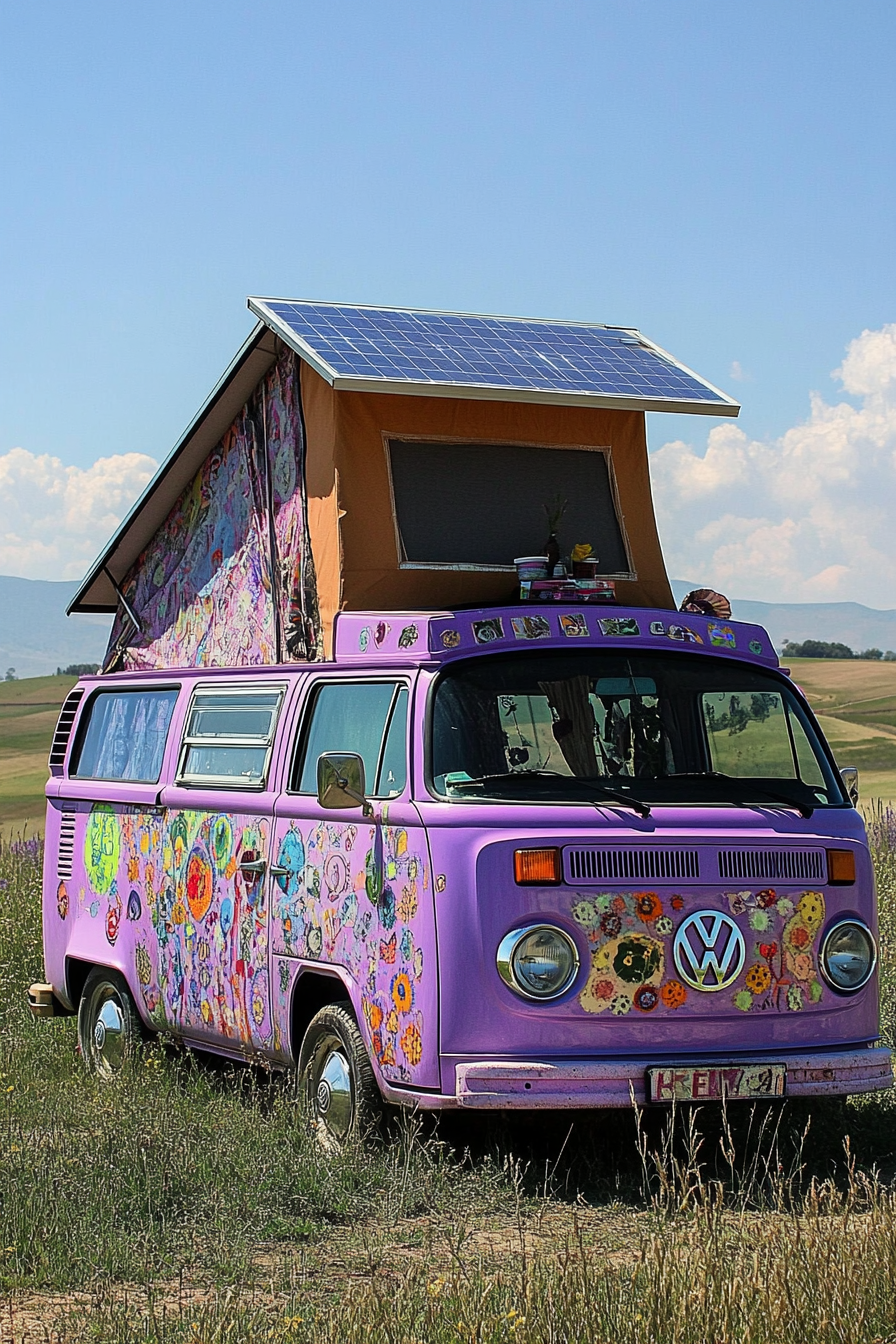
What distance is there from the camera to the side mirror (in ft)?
25.7

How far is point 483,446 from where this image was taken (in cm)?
985

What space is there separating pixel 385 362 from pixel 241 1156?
4172mm

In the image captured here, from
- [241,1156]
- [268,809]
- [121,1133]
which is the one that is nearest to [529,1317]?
[241,1156]

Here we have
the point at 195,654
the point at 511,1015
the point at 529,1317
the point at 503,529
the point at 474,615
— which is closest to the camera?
the point at 529,1317

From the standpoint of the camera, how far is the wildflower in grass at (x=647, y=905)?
7.41 m

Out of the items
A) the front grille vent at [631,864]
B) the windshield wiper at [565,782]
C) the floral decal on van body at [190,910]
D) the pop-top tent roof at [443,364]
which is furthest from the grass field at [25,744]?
the front grille vent at [631,864]

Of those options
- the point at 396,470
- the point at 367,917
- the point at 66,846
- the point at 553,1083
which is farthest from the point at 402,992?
the point at 66,846

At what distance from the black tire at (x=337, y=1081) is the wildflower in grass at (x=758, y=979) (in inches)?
66.2

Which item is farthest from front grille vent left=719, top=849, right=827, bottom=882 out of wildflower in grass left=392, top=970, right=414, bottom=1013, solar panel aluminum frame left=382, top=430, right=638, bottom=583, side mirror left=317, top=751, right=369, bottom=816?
solar panel aluminum frame left=382, top=430, right=638, bottom=583

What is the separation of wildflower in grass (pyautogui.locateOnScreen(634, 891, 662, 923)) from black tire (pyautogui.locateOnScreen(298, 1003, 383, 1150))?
142 centimetres

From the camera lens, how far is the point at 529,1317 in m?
5.14

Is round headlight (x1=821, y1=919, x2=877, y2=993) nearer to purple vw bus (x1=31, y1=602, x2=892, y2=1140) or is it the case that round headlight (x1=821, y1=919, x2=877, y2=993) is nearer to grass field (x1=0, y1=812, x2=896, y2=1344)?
purple vw bus (x1=31, y1=602, x2=892, y2=1140)

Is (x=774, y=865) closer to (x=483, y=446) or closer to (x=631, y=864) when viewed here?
(x=631, y=864)

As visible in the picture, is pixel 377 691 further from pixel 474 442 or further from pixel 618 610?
pixel 474 442
